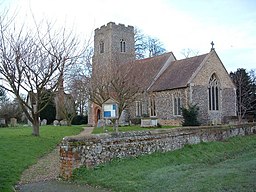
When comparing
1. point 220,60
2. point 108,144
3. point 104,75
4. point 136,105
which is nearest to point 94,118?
point 136,105

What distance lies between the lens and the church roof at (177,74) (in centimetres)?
3062

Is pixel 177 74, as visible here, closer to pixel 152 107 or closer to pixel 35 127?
pixel 152 107

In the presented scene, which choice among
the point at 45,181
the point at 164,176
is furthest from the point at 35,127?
the point at 164,176

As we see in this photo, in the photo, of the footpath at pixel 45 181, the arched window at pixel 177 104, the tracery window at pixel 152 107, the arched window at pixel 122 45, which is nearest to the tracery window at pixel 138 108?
the tracery window at pixel 152 107

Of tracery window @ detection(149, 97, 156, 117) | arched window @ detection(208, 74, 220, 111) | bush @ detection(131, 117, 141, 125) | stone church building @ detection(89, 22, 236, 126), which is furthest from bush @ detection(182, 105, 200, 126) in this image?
bush @ detection(131, 117, 141, 125)

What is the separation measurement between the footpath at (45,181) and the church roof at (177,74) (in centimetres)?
2027

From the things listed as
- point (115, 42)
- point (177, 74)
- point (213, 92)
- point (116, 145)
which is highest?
point (115, 42)

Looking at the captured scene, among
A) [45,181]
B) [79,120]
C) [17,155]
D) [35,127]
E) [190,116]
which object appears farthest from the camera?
[79,120]

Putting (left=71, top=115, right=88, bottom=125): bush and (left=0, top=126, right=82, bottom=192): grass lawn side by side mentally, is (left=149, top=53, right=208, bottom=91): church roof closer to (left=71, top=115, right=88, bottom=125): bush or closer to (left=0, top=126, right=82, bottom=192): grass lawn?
(left=0, top=126, right=82, bottom=192): grass lawn

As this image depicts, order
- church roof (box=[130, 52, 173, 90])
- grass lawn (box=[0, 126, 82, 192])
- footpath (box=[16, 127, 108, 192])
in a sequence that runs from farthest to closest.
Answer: church roof (box=[130, 52, 173, 90])
grass lawn (box=[0, 126, 82, 192])
footpath (box=[16, 127, 108, 192])

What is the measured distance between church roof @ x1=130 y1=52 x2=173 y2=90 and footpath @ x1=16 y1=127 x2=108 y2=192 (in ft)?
74.0

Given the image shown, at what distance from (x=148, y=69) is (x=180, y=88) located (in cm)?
686

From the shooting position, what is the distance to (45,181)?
9227mm

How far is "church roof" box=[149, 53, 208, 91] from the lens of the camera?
30625 millimetres
